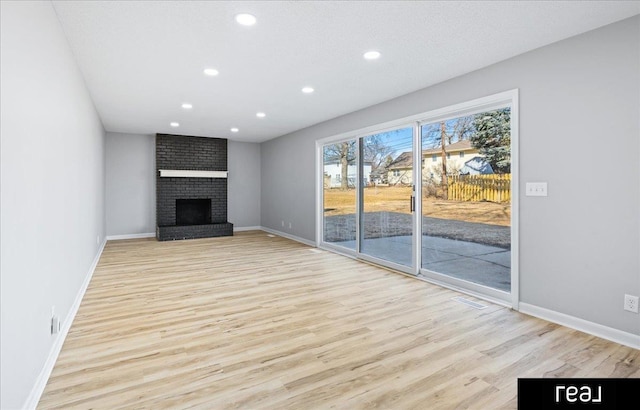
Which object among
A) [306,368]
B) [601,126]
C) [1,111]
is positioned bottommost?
[306,368]

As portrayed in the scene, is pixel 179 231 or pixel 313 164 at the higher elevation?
pixel 313 164

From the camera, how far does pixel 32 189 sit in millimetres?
1785

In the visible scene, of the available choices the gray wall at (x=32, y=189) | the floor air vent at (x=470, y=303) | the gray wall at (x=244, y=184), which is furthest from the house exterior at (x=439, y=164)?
the gray wall at (x=244, y=184)

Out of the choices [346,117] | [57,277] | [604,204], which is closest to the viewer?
[57,277]

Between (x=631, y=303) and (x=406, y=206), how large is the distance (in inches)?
98.3

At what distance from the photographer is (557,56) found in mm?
2887

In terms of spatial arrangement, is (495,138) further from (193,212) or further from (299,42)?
(193,212)

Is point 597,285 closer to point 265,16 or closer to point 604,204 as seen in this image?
point 604,204

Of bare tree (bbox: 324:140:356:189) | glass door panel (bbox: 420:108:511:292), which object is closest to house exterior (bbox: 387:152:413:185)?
glass door panel (bbox: 420:108:511:292)

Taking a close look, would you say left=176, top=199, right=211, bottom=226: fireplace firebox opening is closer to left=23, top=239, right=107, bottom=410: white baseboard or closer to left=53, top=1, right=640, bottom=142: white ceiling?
left=53, top=1, right=640, bottom=142: white ceiling

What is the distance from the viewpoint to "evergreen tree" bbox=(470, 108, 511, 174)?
3441mm

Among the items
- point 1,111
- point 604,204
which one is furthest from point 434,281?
point 1,111

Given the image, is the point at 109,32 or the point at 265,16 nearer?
the point at 265,16

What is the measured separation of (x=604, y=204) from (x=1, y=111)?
12.3 feet
